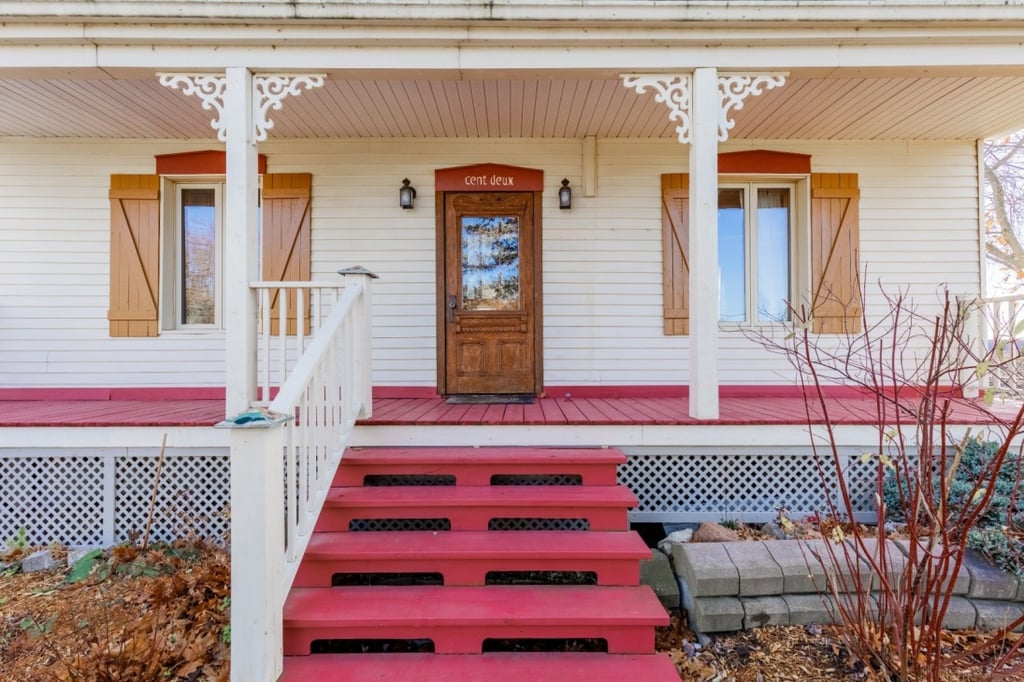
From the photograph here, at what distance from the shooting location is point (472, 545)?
2.50 m

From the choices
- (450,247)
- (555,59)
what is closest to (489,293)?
(450,247)

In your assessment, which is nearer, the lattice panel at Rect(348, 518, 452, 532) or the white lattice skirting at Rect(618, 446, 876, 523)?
the lattice panel at Rect(348, 518, 452, 532)

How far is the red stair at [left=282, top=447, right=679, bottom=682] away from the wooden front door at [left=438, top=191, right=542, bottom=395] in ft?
5.19

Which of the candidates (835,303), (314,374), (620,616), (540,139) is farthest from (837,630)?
(540,139)

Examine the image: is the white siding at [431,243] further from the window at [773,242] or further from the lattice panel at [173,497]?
the lattice panel at [173,497]

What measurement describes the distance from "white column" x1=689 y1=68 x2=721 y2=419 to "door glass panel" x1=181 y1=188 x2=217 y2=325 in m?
4.18

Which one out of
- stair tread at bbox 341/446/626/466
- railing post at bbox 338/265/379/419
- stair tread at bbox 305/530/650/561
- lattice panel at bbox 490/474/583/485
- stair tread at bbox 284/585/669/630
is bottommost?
stair tread at bbox 284/585/669/630

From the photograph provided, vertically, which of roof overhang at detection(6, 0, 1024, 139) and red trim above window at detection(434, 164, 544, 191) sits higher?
roof overhang at detection(6, 0, 1024, 139)

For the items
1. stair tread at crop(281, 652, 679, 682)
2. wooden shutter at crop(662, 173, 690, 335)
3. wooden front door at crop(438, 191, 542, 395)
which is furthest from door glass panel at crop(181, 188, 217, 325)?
wooden shutter at crop(662, 173, 690, 335)

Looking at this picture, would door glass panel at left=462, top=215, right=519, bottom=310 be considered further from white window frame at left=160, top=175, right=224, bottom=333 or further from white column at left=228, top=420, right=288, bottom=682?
white column at left=228, top=420, right=288, bottom=682

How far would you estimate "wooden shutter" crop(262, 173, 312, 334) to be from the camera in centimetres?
468

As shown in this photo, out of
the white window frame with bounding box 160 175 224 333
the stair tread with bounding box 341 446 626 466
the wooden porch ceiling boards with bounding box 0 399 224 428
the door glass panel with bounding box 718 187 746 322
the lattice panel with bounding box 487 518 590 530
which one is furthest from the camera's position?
the door glass panel with bounding box 718 187 746 322

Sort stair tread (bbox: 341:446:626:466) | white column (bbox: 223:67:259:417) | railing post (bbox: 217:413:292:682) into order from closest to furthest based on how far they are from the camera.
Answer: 1. railing post (bbox: 217:413:292:682)
2. stair tread (bbox: 341:446:626:466)
3. white column (bbox: 223:67:259:417)

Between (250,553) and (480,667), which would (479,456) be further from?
(250,553)
